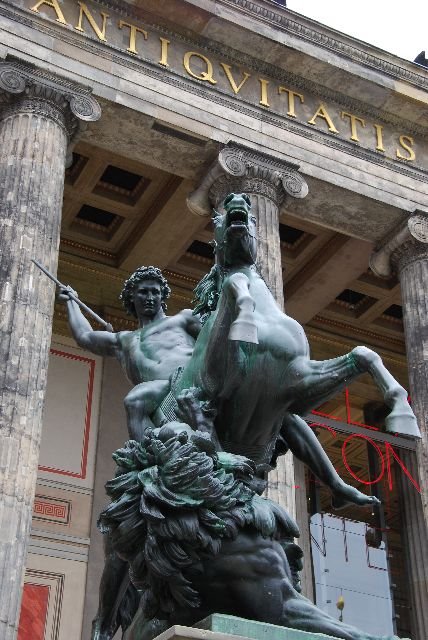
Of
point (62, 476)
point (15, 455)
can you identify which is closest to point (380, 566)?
point (62, 476)

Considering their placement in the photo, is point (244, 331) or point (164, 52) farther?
point (164, 52)

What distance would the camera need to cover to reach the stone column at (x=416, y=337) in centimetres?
1322

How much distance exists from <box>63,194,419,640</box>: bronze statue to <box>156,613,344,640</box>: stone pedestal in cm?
17

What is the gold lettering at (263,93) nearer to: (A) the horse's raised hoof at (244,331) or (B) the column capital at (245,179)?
(B) the column capital at (245,179)

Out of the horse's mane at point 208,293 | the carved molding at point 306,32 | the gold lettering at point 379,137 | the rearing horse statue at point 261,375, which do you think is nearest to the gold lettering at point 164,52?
the carved molding at point 306,32

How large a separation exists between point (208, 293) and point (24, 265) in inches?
282

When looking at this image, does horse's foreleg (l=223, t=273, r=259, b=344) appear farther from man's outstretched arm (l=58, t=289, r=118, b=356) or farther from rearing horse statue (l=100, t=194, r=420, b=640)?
man's outstretched arm (l=58, t=289, r=118, b=356)

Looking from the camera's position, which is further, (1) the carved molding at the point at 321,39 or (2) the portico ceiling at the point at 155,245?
(2) the portico ceiling at the point at 155,245

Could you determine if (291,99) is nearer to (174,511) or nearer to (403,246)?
(403,246)

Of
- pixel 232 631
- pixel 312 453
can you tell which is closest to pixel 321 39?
pixel 312 453

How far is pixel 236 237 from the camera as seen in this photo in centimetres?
360

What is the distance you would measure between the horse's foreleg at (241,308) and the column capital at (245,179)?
10.1m

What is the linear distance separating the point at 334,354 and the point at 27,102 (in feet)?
30.8

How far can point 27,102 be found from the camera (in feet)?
39.6
